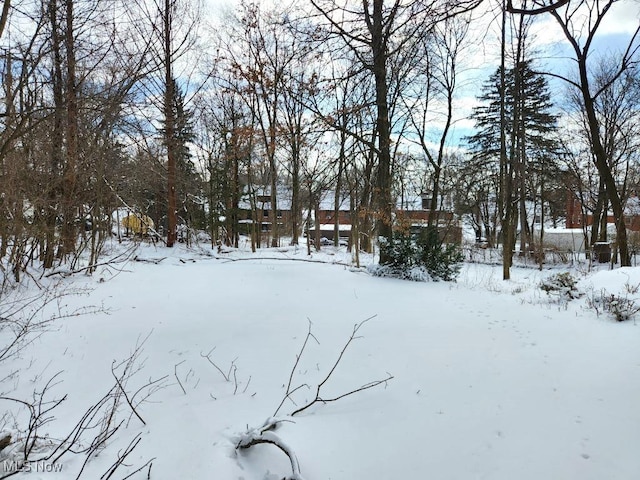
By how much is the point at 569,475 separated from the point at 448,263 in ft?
21.9

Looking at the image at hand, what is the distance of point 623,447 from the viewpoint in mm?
2195

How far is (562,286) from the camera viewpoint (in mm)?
5988

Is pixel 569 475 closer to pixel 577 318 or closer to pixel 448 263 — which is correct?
pixel 577 318

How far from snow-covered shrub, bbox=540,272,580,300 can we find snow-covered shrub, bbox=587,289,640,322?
47 cm

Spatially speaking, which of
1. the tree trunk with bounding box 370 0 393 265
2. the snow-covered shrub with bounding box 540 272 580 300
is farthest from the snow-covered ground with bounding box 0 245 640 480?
the tree trunk with bounding box 370 0 393 265

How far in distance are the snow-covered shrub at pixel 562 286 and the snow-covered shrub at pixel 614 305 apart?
0.47 m

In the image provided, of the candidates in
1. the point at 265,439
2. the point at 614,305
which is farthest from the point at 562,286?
the point at 265,439

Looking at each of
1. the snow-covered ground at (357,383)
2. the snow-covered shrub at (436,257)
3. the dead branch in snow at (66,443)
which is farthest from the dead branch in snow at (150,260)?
the dead branch in snow at (66,443)

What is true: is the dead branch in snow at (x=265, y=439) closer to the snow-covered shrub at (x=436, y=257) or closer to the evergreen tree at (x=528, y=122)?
the snow-covered shrub at (x=436, y=257)

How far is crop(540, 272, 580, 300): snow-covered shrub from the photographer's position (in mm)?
5763

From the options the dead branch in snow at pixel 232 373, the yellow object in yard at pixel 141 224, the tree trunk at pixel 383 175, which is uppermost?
the tree trunk at pixel 383 175

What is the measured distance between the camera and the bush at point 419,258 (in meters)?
8.34

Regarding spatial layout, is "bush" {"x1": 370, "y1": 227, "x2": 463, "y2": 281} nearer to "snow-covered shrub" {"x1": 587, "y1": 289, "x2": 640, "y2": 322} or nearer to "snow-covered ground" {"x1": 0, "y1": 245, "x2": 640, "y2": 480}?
"snow-covered ground" {"x1": 0, "y1": 245, "x2": 640, "y2": 480}

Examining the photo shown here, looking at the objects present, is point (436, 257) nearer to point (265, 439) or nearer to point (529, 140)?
point (265, 439)
